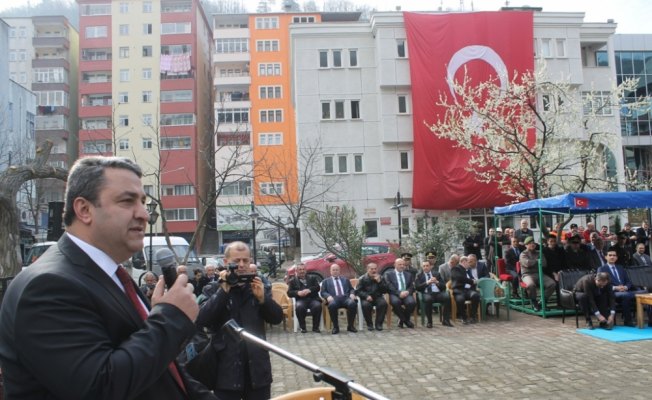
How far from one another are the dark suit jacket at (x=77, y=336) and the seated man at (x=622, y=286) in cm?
1123

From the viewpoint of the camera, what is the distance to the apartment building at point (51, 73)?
57.0 meters

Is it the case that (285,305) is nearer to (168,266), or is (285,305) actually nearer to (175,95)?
(168,266)

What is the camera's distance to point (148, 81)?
55.9 metres

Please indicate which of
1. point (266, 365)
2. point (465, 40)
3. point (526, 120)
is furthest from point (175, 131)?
point (266, 365)

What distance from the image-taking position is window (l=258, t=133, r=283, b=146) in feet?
172

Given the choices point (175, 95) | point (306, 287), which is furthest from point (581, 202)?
point (175, 95)

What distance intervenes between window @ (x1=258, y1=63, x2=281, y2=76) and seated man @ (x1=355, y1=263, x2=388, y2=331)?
149 ft

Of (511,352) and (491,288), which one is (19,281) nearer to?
(511,352)

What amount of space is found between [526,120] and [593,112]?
4831 millimetres

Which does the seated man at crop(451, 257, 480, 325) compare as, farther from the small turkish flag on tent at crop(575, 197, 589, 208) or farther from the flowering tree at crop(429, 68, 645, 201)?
the flowering tree at crop(429, 68, 645, 201)

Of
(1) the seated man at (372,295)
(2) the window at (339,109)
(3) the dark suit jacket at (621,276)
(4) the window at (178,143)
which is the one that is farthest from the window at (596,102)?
(4) the window at (178,143)

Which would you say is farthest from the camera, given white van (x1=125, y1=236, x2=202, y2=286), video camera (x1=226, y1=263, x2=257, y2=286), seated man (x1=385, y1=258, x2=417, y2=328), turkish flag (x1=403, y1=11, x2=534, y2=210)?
turkish flag (x1=403, y1=11, x2=534, y2=210)

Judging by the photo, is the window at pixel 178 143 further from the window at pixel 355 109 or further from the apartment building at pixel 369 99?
the window at pixel 355 109

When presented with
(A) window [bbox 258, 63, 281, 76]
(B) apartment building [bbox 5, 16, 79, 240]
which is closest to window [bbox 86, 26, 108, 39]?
(B) apartment building [bbox 5, 16, 79, 240]
